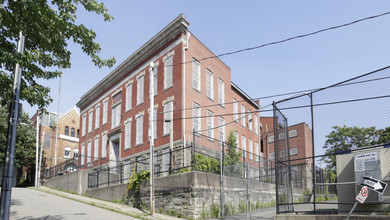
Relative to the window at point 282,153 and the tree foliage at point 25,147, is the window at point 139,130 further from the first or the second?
the tree foliage at point 25,147

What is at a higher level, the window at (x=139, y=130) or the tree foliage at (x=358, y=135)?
the window at (x=139, y=130)

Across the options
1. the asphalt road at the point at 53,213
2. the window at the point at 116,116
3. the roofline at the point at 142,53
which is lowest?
the asphalt road at the point at 53,213

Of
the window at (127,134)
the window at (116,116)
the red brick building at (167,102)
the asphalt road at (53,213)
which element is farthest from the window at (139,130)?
the asphalt road at (53,213)

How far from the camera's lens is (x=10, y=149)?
839cm

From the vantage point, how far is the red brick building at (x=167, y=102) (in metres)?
23.9

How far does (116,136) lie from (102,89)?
6079mm

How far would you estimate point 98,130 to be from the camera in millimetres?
34750

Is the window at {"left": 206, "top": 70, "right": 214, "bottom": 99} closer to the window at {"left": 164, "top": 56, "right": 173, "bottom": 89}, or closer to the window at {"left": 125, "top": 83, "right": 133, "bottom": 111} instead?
the window at {"left": 164, "top": 56, "right": 173, "bottom": 89}

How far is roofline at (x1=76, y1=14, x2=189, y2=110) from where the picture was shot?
79.5 feet

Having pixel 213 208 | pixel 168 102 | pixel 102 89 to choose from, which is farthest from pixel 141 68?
pixel 213 208

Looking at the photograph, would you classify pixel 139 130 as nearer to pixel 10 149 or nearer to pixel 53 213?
pixel 53 213

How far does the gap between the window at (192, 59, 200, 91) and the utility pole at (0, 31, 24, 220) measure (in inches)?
646

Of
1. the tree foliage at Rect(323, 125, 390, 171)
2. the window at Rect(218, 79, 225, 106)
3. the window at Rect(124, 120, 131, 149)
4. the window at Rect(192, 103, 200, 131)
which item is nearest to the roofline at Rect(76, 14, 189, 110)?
the window at Rect(124, 120, 131, 149)

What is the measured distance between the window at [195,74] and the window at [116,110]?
888cm
